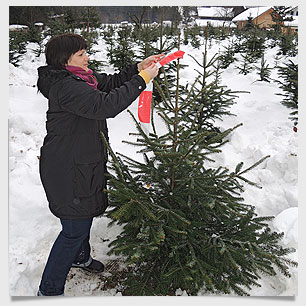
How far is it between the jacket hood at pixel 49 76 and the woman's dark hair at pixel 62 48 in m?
0.06

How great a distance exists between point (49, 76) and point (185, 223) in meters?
1.20

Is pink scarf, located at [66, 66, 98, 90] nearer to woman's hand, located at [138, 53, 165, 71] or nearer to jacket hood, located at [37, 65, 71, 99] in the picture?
jacket hood, located at [37, 65, 71, 99]

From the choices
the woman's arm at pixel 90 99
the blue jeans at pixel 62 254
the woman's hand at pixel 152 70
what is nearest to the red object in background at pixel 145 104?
the woman's hand at pixel 152 70

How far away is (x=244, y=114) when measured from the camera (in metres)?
5.36

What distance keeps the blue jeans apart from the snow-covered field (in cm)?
24

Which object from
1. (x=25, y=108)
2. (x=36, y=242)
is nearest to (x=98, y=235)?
(x=36, y=242)

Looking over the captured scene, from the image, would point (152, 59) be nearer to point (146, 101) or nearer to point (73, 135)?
point (146, 101)

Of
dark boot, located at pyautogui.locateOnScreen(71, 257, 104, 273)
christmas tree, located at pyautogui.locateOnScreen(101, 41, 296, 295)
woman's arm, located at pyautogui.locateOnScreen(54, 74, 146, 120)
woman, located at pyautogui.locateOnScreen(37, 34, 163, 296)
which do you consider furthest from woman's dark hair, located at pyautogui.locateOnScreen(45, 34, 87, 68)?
dark boot, located at pyautogui.locateOnScreen(71, 257, 104, 273)

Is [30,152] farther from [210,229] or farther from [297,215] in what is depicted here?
[297,215]

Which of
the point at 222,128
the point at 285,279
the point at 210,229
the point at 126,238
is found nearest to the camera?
the point at 126,238

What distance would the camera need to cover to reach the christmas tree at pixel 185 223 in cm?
173

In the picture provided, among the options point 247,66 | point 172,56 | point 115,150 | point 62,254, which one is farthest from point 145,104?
point 247,66

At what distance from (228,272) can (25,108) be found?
4273mm

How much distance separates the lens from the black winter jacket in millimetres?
1584
